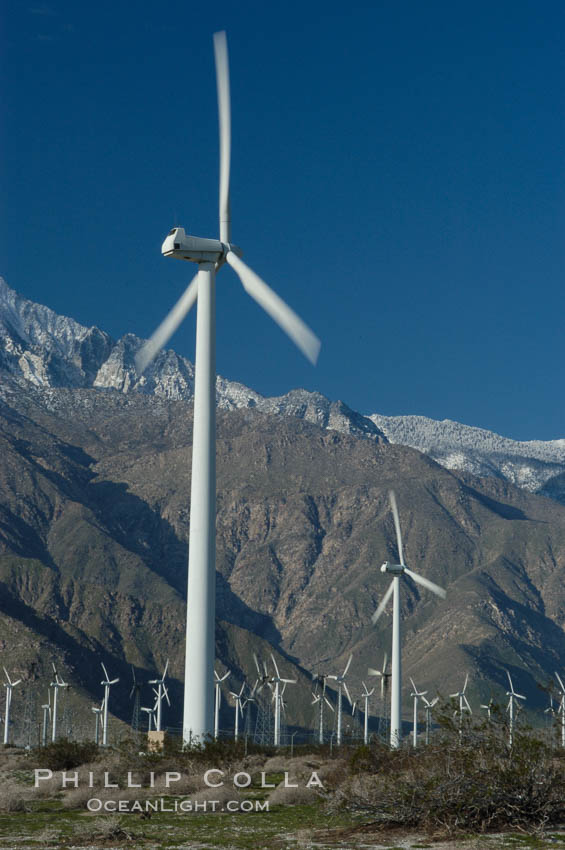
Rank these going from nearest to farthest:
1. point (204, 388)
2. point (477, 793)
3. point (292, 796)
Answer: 1. point (477, 793)
2. point (292, 796)
3. point (204, 388)

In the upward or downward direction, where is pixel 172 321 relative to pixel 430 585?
upward

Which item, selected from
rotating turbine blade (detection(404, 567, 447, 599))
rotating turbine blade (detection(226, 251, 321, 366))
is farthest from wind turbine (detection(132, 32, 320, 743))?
rotating turbine blade (detection(404, 567, 447, 599))

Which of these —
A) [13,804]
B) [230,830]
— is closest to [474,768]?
[230,830]

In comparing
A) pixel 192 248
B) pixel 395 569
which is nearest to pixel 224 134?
pixel 192 248

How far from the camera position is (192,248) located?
44500 mm

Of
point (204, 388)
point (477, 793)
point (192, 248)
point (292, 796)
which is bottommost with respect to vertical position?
point (292, 796)

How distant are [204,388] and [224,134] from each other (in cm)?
1351

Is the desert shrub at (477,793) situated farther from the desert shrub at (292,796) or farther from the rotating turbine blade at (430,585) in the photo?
the rotating turbine blade at (430,585)

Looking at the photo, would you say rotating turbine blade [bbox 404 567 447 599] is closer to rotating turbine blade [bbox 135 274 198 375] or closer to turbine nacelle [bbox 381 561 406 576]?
turbine nacelle [bbox 381 561 406 576]

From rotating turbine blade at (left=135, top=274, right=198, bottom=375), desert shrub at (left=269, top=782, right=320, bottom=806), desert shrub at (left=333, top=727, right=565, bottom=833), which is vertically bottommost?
desert shrub at (left=269, top=782, right=320, bottom=806)

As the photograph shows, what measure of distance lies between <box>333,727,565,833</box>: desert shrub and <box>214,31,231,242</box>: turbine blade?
26827 millimetres

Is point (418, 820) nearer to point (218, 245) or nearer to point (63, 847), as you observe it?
point (63, 847)

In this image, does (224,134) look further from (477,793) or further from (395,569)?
(395,569)

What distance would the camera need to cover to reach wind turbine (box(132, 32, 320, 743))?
126 ft
